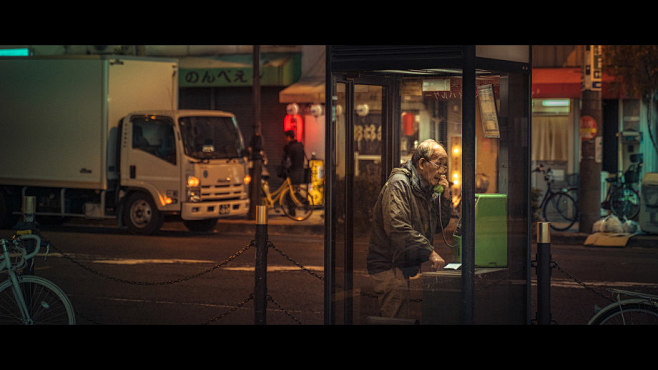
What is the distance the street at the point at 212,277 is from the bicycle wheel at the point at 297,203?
6.97 ft

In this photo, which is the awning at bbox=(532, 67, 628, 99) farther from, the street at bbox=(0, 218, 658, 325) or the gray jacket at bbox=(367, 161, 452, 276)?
the gray jacket at bbox=(367, 161, 452, 276)

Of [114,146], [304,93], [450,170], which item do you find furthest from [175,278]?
[304,93]

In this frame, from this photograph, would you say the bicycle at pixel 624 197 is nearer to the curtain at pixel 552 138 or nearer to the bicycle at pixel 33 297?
the curtain at pixel 552 138

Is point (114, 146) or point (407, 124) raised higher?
point (114, 146)

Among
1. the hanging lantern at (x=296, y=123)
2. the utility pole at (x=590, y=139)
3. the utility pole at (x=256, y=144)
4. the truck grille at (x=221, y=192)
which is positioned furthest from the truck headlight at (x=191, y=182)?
the hanging lantern at (x=296, y=123)

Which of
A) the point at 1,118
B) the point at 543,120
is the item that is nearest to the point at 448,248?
the point at 1,118

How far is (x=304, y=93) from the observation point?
22.6 metres

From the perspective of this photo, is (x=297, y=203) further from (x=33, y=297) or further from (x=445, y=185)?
(x=445, y=185)

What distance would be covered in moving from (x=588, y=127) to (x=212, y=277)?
800cm

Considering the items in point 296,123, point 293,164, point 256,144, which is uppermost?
point 296,123

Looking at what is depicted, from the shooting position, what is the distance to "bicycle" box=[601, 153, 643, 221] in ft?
54.2

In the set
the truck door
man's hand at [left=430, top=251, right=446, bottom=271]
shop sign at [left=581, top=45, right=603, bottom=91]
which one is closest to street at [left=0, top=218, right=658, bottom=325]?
man's hand at [left=430, top=251, right=446, bottom=271]

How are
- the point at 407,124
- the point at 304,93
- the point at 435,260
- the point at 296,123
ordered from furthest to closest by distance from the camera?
the point at 296,123, the point at 304,93, the point at 407,124, the point at 435,260
